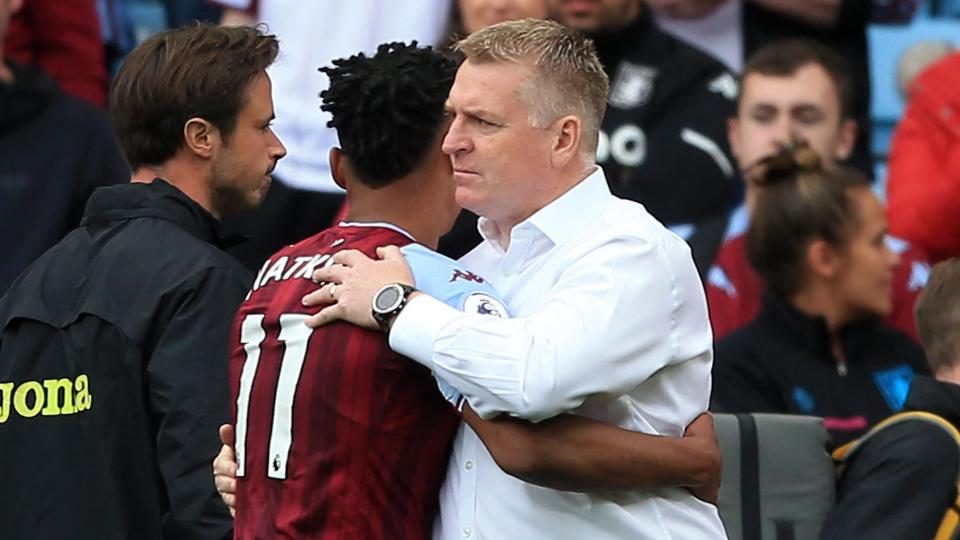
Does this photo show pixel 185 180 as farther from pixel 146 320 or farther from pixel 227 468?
pixel 227 468

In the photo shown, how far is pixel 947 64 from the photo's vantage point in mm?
6633

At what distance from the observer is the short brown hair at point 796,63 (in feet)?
21.8

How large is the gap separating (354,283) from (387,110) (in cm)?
32

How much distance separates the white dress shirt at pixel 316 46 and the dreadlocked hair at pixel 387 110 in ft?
10.6

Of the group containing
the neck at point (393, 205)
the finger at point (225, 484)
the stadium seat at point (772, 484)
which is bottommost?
the stadium seat at point (772, 484)

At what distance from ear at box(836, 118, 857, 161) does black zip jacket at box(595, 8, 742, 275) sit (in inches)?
14.3

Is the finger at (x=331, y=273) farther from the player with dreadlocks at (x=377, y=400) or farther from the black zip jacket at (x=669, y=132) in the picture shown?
the black zip jacket at (x=669, y=132)

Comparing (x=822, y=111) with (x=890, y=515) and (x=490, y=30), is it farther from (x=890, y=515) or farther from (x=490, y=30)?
(x=490, y=30)

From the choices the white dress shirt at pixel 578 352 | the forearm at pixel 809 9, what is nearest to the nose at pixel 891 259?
the forearm at pixel 809 9

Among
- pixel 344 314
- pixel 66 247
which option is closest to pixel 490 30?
pixel 344 314

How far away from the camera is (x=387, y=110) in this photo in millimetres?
3391

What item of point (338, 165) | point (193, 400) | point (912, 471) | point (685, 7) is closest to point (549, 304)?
point (338, 165)

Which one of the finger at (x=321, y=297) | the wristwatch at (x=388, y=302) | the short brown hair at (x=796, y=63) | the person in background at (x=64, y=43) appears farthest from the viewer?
the person in background at (x=64, y=43)

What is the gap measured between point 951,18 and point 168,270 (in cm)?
455
